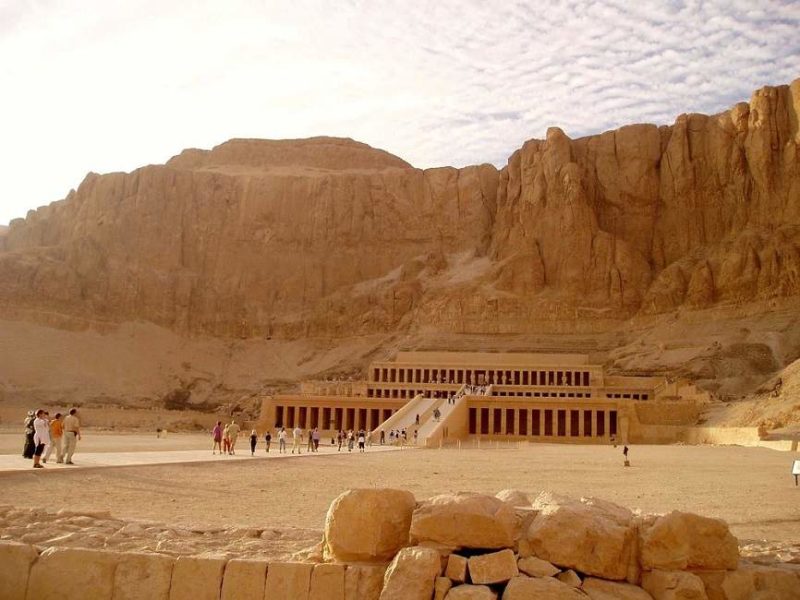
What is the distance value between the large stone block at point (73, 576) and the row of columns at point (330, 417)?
54.1m

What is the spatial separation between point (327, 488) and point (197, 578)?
11.9m

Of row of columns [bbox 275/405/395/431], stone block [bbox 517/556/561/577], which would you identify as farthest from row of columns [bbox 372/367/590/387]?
stone block [bbox 517/556/561/577]

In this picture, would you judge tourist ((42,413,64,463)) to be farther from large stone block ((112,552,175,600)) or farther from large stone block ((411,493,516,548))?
large stone block ((411,493,516,548))

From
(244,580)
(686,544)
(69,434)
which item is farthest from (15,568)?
(69,434)

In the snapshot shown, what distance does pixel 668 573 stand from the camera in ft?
25.8

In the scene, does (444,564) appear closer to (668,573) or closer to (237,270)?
(668,573)

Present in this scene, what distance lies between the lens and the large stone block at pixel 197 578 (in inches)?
335

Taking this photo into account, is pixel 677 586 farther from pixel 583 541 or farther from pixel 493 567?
pixel 493 567

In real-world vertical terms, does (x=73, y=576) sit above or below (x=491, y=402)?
below

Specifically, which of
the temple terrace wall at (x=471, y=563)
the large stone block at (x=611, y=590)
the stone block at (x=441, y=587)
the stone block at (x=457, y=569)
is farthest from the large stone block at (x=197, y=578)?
the large stone block at (x=611, y=590)

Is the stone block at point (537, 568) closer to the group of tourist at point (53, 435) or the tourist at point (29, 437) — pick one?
the group of tourist at point (53, 435)

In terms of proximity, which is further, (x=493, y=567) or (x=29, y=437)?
(x=29, y=437)

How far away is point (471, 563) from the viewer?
7965mm

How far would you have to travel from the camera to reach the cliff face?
81.9 meters
